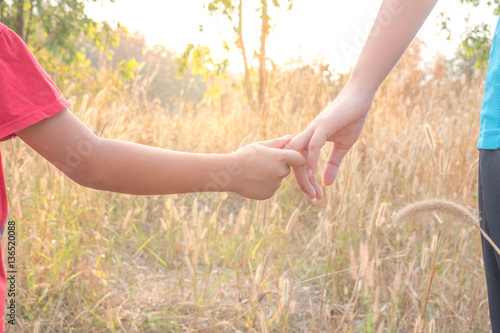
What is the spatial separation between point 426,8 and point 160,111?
11.7 feet

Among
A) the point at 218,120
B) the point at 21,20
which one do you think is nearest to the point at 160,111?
the point at 218,120

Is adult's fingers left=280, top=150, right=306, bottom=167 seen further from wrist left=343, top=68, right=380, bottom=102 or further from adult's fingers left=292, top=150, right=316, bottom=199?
wrist left=343, top=68, right=380, bottom=102

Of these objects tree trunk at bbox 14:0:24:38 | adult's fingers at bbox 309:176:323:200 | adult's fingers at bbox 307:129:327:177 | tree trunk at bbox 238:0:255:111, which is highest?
tree trunk at bbox 14:0:24:38

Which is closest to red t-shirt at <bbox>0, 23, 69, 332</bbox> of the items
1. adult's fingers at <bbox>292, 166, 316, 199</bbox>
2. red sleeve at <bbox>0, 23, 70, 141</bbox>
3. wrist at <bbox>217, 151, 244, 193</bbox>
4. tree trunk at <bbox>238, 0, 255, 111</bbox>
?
red sleeve at <bbox>0, 23, 70, 141</bbox>

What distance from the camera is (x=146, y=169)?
2.64ft

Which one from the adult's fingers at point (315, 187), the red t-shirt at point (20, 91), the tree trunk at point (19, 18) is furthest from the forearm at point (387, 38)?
the tree trunk at point (19, 18)

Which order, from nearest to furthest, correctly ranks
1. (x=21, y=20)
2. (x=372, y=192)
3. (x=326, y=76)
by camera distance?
(x=372, y=192) < (x=326, y=76) < (x=21, y=20)

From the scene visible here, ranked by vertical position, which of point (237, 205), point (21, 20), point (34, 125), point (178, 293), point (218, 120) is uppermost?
point (21, 20)

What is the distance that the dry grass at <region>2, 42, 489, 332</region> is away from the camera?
154cm

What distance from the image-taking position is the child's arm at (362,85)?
0.92 m

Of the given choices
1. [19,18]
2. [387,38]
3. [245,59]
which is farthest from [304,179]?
[19,18]

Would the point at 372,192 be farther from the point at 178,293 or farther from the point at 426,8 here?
the point at 426,8

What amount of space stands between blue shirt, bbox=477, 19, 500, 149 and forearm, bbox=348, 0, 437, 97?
0.16 metres

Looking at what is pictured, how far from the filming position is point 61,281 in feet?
5.77
